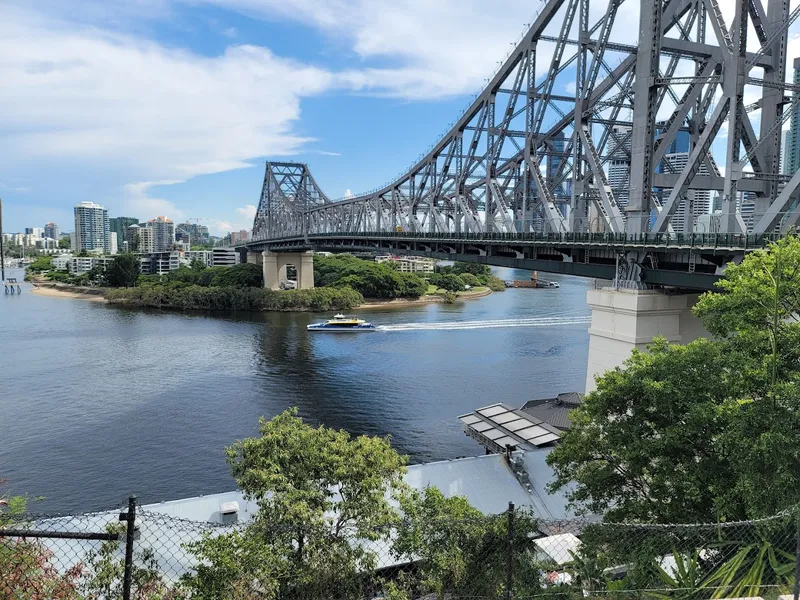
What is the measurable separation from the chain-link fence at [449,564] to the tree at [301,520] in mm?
19

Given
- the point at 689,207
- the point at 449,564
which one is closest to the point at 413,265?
the point at 689,207

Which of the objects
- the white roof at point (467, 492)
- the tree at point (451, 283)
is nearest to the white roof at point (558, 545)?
the white roof at point (467, 492)

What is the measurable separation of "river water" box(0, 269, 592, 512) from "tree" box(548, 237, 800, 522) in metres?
10.9

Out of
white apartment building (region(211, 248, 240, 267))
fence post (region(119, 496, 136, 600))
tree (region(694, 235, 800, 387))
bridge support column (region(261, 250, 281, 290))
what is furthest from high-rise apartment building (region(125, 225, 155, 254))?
fence post (region(119, 496, 136, 600))

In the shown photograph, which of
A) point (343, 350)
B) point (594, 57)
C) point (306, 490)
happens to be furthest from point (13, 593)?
point (343, 350)

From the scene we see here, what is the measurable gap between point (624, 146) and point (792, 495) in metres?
16.8

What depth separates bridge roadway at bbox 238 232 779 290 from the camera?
1237 cm

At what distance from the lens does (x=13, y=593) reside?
179 inches

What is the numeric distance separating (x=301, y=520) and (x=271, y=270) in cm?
6466

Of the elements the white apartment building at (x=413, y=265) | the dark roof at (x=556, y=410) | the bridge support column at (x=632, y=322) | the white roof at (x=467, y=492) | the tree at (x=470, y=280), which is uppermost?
the white apartment building at (x=413, y=265)

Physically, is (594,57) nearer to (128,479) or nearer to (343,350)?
(128,479)

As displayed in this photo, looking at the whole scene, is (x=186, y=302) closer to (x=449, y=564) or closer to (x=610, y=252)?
(x=610, y=252)

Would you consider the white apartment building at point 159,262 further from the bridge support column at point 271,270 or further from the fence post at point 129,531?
the fence post at point 129,531

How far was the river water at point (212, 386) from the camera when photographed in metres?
17.6
